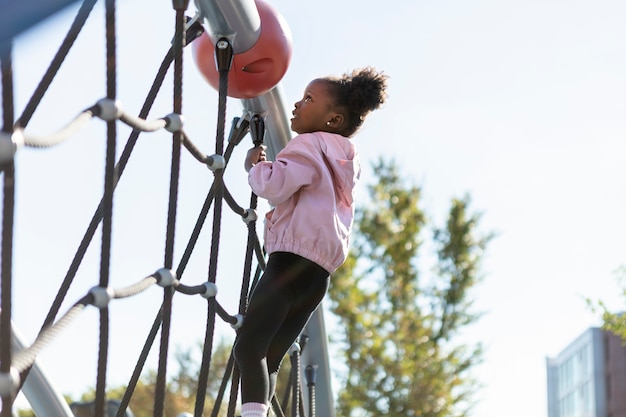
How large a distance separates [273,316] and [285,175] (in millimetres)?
291

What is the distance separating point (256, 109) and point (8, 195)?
1.61 metres

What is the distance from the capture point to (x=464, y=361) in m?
14.6

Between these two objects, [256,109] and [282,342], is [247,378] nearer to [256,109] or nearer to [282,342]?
[282,342]

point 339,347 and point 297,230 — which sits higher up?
point 339,347

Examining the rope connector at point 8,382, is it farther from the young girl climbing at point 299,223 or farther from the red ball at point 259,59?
the red ball at point 259,59

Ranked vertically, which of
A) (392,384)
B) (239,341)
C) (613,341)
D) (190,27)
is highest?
(613,341)

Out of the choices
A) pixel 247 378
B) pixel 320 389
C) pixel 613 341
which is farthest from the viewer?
pixel 613 341

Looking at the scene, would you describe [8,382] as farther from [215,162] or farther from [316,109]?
[316,109]

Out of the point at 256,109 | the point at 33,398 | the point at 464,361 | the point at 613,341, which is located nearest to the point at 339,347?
the point at 464,361

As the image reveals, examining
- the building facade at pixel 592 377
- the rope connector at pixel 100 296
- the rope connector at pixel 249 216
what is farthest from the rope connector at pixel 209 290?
the building facade at pixel 592 377

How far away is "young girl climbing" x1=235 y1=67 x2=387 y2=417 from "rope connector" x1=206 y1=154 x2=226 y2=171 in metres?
0.08

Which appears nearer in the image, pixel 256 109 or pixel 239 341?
pixel 239 341

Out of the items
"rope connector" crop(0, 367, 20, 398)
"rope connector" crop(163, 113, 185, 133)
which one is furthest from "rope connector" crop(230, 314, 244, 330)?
"rope connector" crop(0, 367, 20, 398)

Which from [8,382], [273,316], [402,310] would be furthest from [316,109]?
[402,310]
